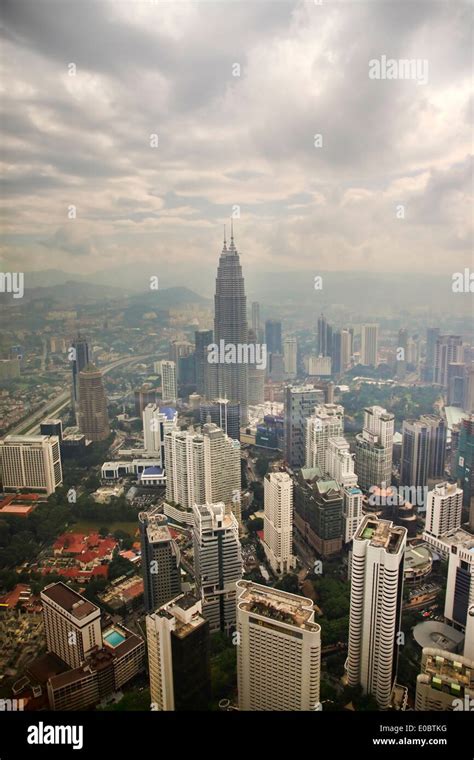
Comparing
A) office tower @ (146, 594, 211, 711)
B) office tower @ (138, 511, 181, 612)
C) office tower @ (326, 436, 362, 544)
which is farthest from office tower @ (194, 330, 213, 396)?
office tower @ (146, 594, 211, 711)

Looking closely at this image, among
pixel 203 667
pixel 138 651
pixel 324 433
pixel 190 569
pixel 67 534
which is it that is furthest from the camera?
pixel 324 433

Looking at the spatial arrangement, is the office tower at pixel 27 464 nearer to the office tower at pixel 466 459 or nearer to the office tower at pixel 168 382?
the office tower at pixel 168 382

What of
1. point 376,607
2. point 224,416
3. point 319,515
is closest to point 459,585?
point 376,607

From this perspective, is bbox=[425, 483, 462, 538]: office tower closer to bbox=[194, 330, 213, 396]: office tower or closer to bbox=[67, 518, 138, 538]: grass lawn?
bbox=[67, 518, 138, 538]: grass lawn

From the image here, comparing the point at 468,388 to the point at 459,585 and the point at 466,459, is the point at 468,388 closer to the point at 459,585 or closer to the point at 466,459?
the point at 466,459

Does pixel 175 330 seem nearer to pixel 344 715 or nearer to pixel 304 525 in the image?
pixel 304 525

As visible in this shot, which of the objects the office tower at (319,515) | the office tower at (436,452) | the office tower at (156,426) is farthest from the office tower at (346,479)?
the office tower at (156,426)

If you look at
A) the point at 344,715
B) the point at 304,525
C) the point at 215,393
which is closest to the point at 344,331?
the point at 215,393
